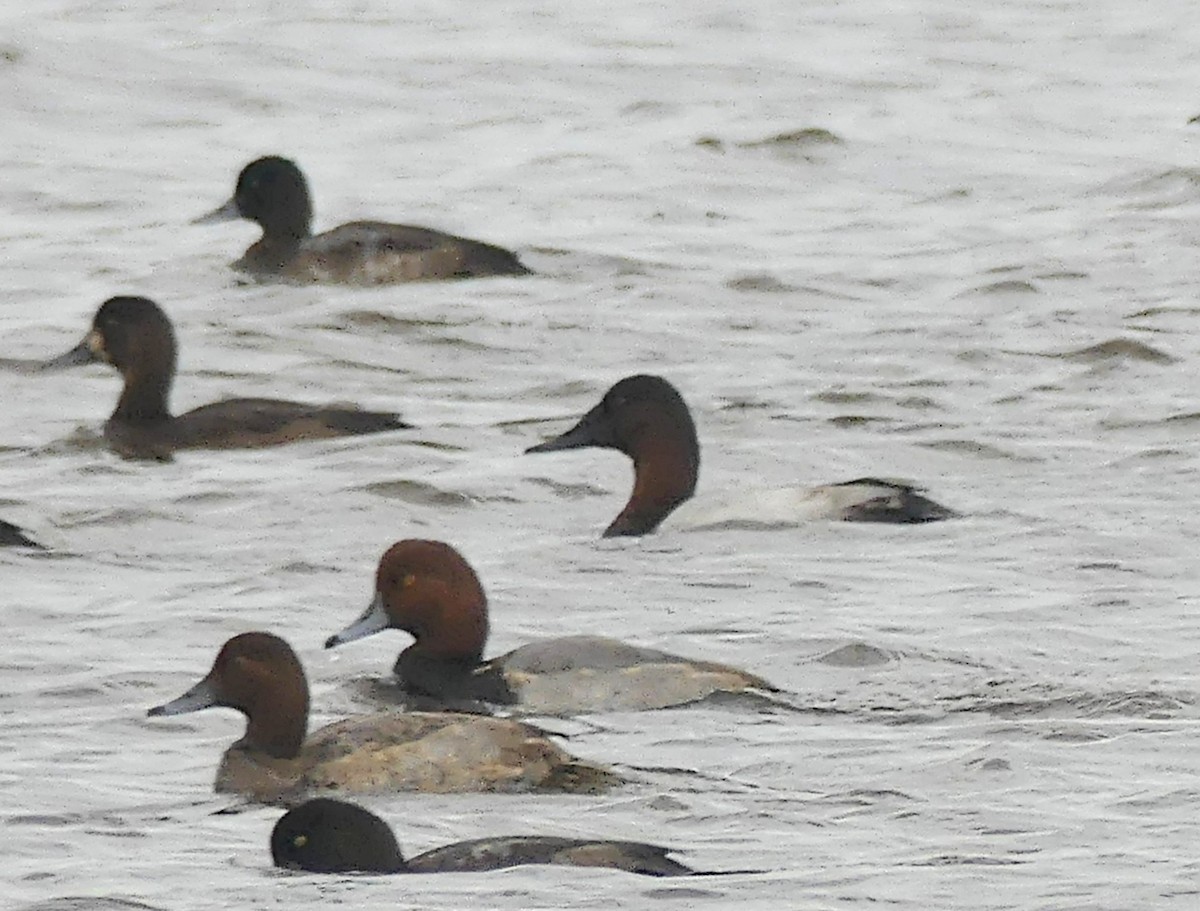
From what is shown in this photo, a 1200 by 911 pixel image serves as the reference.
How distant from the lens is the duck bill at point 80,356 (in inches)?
611

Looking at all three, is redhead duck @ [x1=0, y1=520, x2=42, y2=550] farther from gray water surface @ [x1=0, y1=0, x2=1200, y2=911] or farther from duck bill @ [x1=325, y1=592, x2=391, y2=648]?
duck bill @ [x1=325, y1=592, x2=391, y2=648]

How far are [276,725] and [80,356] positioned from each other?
647cm

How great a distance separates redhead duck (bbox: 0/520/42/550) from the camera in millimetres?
12331

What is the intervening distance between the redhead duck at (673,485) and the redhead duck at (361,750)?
353 centimetres

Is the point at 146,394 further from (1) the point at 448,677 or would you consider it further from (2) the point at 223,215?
(1) the point at 448,677

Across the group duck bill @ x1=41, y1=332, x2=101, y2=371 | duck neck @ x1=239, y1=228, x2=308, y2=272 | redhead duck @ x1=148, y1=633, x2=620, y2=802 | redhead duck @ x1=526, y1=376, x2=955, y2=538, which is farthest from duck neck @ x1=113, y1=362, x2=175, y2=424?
redhead duck @ x1=148, y1=633, x2=620, y2=802

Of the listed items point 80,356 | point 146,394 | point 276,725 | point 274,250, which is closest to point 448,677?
point 276,725

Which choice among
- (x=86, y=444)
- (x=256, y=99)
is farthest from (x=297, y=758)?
(x=256, y=99)

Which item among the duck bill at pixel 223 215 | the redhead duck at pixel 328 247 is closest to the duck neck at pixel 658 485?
the redhead duck at pixel 328 247

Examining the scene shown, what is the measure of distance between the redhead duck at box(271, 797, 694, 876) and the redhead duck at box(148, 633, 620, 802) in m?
0.83

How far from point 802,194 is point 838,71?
4.49 meters

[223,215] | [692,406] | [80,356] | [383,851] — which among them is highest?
[383,851]

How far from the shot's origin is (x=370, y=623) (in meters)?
10.6

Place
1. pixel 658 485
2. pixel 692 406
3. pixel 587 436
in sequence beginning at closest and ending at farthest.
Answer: pixel 658 485 < pixel 587 436 < pixel 692 406
